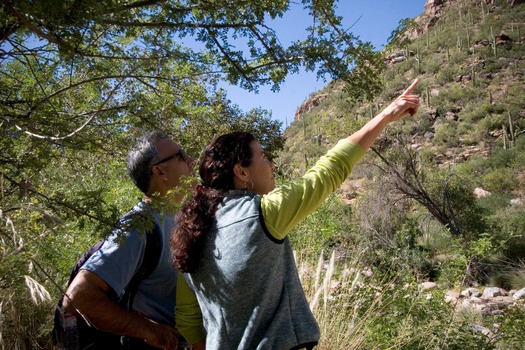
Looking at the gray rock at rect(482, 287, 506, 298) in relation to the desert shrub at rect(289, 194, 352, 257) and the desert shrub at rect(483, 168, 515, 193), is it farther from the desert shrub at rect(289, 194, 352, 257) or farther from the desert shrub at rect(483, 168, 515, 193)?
the desert shrub at rect(483, 168, 515, 193)

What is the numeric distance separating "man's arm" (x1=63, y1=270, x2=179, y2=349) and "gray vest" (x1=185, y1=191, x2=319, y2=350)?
0.36 m

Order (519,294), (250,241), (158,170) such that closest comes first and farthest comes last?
(250,241) → (158,170) → (519,294)

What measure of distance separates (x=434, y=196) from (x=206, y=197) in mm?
13163

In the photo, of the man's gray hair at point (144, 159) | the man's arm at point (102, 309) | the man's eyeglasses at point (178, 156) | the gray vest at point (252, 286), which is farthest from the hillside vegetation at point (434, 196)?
the man's arm at point (102, 309)

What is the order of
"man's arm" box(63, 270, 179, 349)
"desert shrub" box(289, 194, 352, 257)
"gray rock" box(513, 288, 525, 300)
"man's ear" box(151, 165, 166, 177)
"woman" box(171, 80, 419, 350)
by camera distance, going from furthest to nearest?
"gray rock" box(513, 288, 525, 300) → "desert shrub" box(289, 194, 352, 257) → "man's ear" box(151, 165, 166, 177) → "man's arm" box(63, 270, 179, 349) → "woman" box(171, 80, 419, 350)

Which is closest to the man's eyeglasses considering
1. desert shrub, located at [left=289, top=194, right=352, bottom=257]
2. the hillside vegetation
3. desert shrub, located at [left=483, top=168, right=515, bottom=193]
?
the hillside vegetation

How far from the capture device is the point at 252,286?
1.38 meters

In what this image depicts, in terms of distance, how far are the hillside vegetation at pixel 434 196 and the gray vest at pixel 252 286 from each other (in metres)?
1.38

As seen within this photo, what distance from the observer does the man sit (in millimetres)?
1638

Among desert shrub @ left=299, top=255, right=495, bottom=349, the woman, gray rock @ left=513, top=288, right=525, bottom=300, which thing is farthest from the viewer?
gray rock @ left=513, top=288, right=525, bottom=300

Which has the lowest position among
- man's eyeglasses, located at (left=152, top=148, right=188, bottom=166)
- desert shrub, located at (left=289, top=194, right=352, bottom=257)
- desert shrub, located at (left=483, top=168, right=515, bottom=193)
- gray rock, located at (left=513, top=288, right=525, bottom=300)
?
gray rock, located at (left=513, top=288, right=525, bottom=300)

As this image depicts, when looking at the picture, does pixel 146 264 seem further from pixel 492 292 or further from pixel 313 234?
pixel 492 292

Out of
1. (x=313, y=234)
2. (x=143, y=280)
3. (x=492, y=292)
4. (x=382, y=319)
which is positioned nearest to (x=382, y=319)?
(x=382, y=319)

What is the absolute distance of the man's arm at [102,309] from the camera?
5.37 ft
